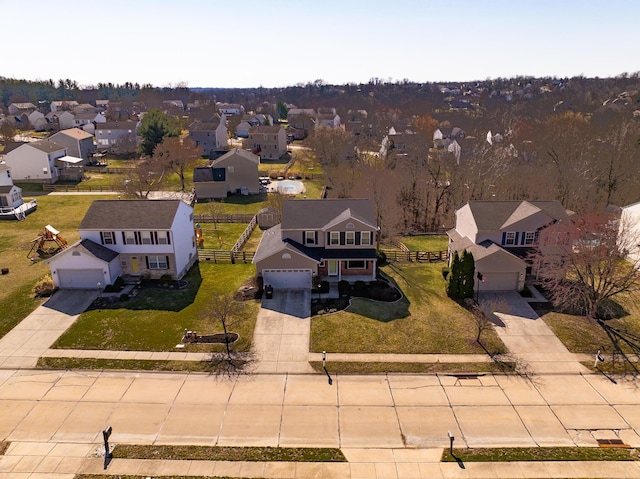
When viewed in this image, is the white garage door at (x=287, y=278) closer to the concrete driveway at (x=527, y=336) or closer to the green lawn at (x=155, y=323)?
the green lawn at (x=155, y=323)

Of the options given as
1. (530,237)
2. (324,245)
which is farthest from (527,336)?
(324,245)

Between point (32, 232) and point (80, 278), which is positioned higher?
point (80, 278)

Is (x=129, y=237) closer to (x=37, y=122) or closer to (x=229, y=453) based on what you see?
(x=229, y=453)

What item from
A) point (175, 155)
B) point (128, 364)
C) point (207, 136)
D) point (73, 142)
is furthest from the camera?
point (207, 136)

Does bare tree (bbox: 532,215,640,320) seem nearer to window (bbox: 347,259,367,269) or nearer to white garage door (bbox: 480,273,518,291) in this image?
white garage door (bbox: 480,273,518,291)

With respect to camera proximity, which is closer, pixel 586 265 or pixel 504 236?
pixel 586 265

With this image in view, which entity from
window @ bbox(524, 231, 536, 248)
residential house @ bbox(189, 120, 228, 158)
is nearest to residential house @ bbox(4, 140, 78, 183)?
residential house @ bbox(189, 120, 228, 158)
